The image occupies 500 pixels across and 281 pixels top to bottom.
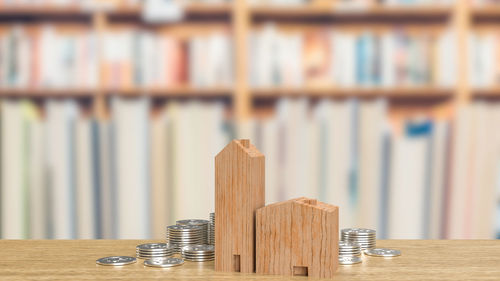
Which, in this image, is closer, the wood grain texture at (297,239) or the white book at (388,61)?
the wood grain texture at (297,239)

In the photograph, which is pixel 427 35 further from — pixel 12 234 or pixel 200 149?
pixel 12 234

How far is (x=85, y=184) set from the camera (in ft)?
8.36

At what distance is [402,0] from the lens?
257 cm

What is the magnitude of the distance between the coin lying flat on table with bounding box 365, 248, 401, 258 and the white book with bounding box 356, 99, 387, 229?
127 cm

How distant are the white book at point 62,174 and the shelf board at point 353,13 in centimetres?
88

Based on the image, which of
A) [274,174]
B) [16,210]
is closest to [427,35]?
[274,174]

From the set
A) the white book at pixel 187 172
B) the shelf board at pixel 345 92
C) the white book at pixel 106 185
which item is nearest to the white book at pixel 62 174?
the white book at pixel 106 185

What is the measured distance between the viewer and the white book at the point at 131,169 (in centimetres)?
254

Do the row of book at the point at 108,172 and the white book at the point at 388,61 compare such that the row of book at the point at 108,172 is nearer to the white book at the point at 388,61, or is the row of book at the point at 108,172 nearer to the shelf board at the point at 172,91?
the shelf board at the point at 172,91

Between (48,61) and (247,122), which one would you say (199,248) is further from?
(48,61)

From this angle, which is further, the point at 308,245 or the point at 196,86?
the point at 196,86

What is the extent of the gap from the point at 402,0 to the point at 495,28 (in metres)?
0.45

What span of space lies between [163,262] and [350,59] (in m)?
1.64

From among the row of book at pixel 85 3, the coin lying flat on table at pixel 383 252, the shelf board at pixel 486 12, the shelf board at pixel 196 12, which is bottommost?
the coin lying flat on table at pixel 383 252
